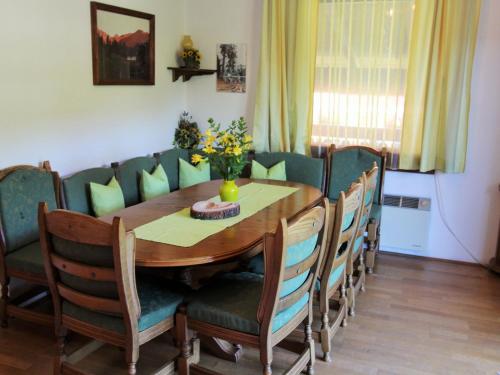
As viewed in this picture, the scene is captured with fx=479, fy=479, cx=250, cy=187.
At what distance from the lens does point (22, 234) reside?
10.2 ft

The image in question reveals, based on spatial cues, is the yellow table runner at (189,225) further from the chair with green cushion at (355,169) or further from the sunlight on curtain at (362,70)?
the sunlight on curtain at (362,70)

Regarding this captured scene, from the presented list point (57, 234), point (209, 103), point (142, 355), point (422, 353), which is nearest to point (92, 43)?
point (209, 103)

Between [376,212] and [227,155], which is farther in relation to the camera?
[376,212]

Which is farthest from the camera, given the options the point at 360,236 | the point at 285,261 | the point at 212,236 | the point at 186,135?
the point at 186,135

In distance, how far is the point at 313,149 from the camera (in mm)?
4637

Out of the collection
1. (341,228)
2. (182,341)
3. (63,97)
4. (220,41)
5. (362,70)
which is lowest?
(182,341)

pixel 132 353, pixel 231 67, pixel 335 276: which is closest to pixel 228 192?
pixel 335 276

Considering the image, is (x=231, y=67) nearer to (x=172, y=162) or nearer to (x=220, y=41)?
(x=220, y=41)

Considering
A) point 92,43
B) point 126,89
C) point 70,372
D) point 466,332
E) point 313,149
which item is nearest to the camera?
point 70,372

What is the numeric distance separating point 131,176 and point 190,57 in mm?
1481

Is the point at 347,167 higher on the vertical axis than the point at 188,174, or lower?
higher

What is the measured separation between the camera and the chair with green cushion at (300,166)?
435cm

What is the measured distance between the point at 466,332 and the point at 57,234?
2565 mm

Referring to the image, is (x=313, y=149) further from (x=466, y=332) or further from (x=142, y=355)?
(x=142, y=355)
